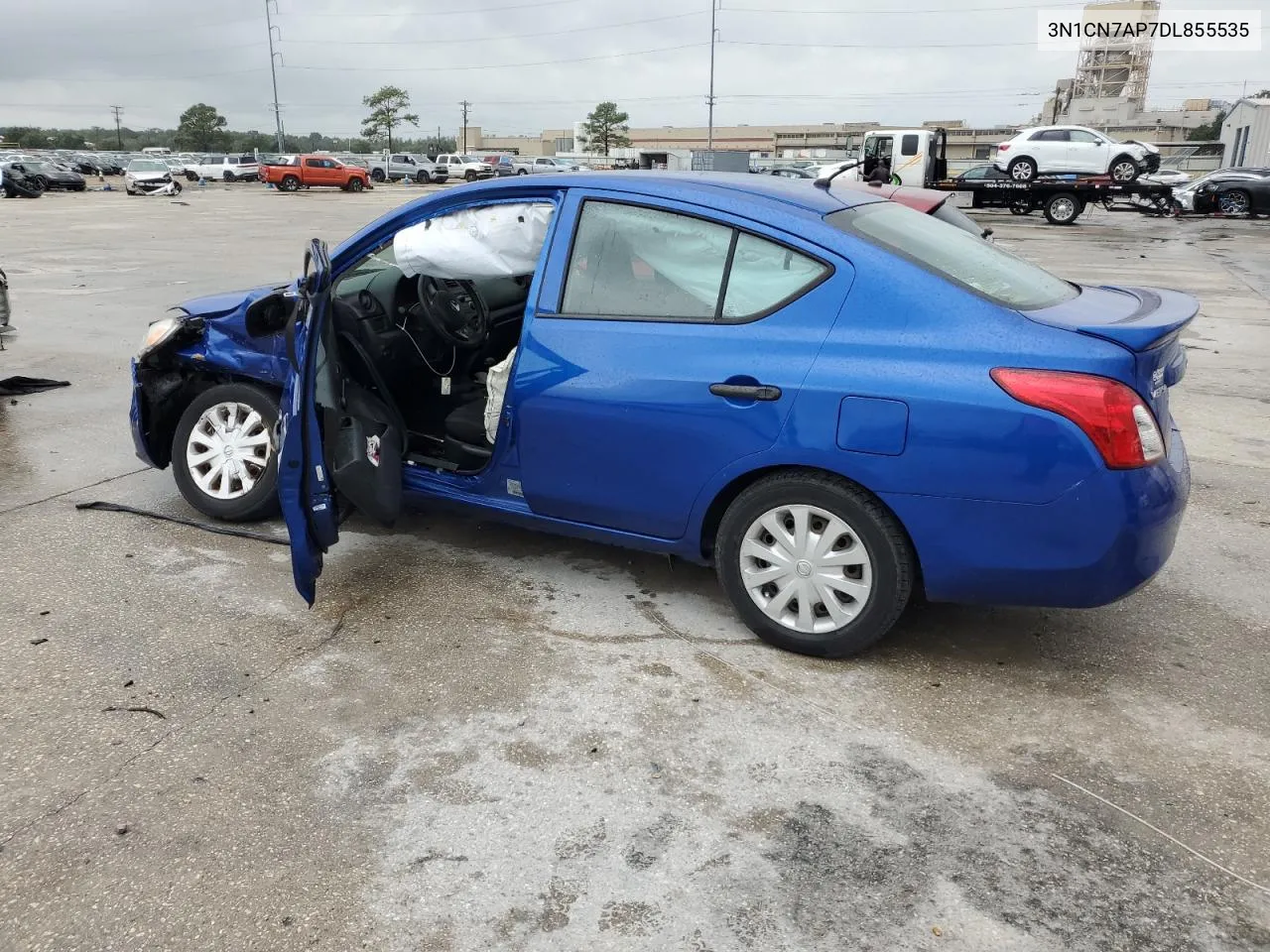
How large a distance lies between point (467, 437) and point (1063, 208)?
27.6 m

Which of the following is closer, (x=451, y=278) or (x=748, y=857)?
(x=748, y=857)

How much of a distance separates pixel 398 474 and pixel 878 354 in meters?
2.03

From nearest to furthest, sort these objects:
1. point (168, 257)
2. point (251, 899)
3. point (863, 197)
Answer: point (251, 899), point (863, 197), point (168, 257)

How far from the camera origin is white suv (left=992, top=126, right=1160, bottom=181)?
27828 mm

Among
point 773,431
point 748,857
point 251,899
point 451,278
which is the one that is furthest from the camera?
point 451,278

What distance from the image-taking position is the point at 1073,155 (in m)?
28.3

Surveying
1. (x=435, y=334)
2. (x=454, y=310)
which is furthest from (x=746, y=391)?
(x=435, y=334)

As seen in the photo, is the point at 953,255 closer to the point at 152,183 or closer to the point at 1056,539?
the point at 1056,539

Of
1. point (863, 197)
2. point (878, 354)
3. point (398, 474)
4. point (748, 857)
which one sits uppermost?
point (863, 197)

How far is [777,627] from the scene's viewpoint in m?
3.46

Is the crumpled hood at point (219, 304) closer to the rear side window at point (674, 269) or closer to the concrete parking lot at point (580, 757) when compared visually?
the concrete parking lot at point (580, 757)

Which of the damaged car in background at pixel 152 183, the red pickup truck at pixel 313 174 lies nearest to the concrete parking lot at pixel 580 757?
the damaged car in background at pixel 152 183

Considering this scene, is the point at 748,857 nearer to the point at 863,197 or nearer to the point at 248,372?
the point at 863,197

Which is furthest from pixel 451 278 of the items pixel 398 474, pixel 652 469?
pixel 652 469
